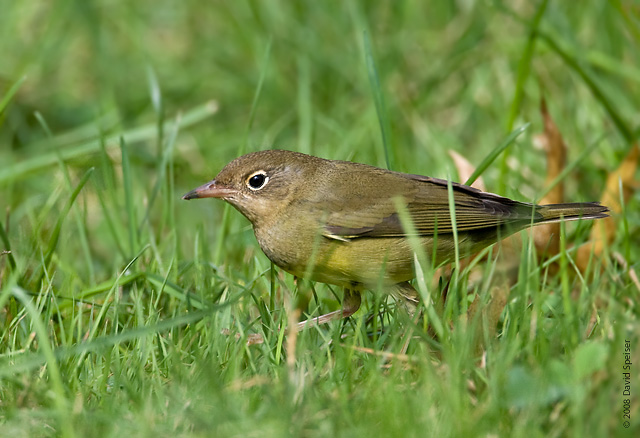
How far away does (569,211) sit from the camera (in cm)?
430

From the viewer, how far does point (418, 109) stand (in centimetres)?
711

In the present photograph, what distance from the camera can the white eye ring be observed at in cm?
445

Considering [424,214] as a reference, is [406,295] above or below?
below

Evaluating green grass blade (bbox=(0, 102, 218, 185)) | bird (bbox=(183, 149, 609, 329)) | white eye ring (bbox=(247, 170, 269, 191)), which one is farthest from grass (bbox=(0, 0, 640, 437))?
white eye ring (bbox=(247, 170, 269, 191))

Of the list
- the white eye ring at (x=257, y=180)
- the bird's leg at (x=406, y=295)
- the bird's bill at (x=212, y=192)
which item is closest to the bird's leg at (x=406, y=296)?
Result: the bird's leg at (x=406, y=295)

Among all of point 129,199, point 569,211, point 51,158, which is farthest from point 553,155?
point 51,158

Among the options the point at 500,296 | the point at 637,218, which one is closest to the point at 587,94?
the point at 637,218

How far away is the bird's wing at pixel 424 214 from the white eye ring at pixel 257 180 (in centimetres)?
42

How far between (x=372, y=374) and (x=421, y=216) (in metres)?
1.49

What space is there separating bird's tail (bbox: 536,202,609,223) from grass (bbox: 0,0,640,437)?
0.23m

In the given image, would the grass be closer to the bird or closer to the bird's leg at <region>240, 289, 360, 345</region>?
the bird's leg at <region>240, 289, 360, 345</region>

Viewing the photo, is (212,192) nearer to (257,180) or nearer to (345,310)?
(257,180)

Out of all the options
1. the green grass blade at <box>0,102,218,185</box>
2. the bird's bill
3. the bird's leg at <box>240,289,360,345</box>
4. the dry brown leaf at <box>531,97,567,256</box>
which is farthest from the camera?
the green grass blade at <box>0,102,218,185</box>

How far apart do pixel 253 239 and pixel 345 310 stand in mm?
1176
